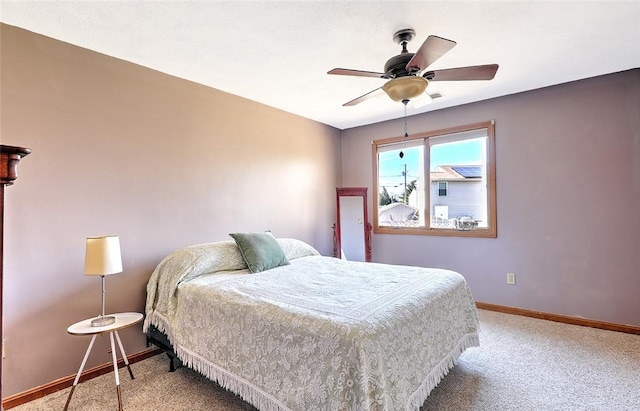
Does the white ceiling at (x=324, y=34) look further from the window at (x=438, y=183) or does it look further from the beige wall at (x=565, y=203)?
the window at (x=438, y=183)

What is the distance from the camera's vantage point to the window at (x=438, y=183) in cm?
386

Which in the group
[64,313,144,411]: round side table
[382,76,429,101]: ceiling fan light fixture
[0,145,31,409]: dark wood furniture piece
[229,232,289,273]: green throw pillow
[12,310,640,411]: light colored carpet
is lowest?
→ [12,310,640,411]: light colored carpet

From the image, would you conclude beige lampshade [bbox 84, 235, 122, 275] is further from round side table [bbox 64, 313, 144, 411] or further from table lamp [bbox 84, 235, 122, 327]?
round side table [bbox 64, 313, 144, 411]

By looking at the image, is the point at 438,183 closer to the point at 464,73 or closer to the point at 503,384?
the point at 464,73

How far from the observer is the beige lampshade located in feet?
6.88

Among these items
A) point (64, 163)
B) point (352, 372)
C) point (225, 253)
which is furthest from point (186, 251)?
point (352, 372)

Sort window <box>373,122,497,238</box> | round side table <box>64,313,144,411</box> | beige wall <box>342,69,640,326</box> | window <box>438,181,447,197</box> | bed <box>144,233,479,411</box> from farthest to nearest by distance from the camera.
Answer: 1. window <box>438,181,447,197</box>
2. window <box>373,122,497,238</box>
3. beige wall <box>342,69,640,326</box>
4. round side table <box>64,313,144,411</box>
5. bed <box>144,233,479,411</box>

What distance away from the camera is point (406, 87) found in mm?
2090

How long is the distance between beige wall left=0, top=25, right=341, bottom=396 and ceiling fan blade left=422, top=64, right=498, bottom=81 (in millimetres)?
2196

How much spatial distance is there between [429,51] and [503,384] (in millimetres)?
2275

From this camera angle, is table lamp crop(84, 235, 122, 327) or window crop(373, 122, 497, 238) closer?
table lamp crop(84, 235, 122, 327)

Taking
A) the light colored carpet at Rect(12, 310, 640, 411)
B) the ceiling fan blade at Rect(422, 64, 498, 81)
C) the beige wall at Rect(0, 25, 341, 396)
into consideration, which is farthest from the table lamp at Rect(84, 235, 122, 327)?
the ceiling fan blade at Rect(422, 64, 498, 81)

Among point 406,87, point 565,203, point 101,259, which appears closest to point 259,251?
point 101,259

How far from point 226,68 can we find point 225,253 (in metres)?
1.65
